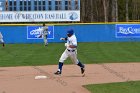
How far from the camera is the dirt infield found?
13.1m

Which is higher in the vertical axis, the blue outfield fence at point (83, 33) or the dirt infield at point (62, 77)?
the blue outfield fence at point (83, 33)

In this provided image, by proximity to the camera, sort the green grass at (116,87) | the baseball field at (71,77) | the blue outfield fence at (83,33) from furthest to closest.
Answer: the blue outfield fence at (83,33), the baseball field at (71,77), the green grass at (116,87)

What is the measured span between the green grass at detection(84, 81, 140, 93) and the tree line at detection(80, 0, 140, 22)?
134 ft

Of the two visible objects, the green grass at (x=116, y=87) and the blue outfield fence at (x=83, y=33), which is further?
the blue outfield fence at (x=83, y=33)

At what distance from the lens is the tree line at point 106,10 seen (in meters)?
61.2

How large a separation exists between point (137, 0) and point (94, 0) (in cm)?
1661

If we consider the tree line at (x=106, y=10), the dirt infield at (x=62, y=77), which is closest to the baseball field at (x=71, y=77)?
the dirt infield at (x=62, y=77)

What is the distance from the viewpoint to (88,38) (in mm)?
38812

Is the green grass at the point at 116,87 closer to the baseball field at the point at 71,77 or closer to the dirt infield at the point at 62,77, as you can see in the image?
the baseball field at the point at 71,77

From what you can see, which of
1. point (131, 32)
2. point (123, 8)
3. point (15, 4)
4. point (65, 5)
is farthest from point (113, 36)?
point (123, 8)

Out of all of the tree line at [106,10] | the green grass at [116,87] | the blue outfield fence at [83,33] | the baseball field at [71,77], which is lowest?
the baseball field at [71,77]

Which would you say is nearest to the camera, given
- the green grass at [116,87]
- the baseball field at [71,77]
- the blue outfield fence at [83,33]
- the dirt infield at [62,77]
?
the green grass at [116,87]

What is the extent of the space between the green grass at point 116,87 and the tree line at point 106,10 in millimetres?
40709

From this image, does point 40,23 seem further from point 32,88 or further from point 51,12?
point 32,88
